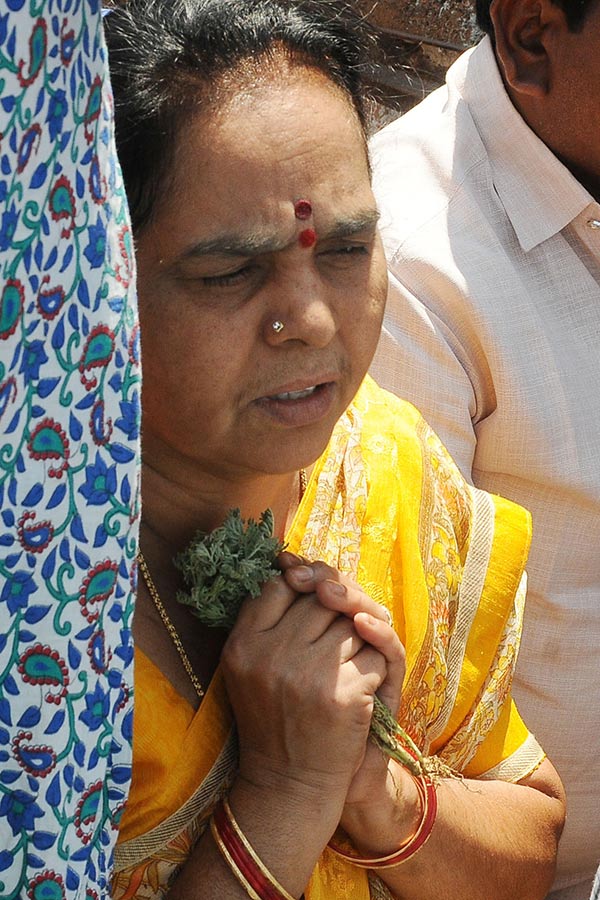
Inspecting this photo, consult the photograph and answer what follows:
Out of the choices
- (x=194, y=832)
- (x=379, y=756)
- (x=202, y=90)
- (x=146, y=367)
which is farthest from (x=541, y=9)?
(x=194, y=832)

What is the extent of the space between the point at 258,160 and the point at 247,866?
87cm

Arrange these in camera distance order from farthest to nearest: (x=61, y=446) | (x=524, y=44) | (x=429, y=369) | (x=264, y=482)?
(x=524, y=44) < (x=429, y=369) < (x=264, y=482) < (x=61, y=446)

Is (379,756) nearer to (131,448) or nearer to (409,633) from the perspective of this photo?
(409,633)

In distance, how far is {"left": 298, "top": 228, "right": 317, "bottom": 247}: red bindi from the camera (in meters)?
1.49

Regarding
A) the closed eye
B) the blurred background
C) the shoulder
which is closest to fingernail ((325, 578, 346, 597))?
the closed eye

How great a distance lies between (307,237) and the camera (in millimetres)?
1496

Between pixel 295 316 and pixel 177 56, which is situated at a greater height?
pixel 177 56

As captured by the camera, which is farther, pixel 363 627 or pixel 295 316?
pixel 363 627

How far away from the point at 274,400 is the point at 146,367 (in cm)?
17

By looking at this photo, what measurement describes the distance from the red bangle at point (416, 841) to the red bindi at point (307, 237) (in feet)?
2.56

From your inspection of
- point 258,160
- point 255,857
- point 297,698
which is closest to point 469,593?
point 297,698

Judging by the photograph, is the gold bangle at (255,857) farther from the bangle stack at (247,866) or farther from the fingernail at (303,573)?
the fingernail at (303,573)

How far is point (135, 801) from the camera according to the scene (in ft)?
5.18

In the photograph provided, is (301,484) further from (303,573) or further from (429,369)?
(429,369)
